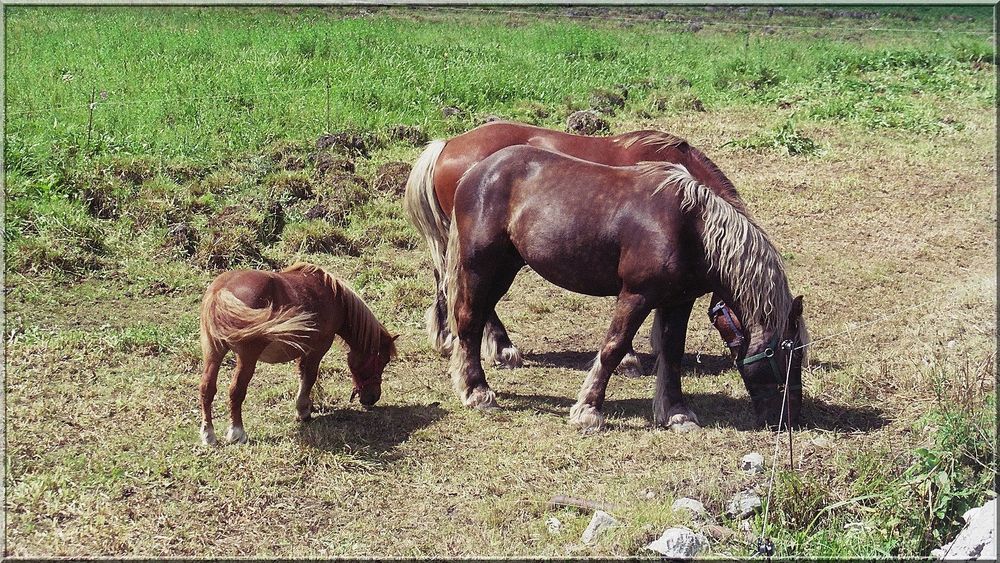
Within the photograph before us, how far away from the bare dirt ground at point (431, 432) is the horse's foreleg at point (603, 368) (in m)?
0.22

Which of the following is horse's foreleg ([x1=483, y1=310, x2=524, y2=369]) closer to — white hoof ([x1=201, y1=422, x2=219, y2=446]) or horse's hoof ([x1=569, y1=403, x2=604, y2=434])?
horse's hoof ([x1=569, y1=403, x2=604, y2=434])

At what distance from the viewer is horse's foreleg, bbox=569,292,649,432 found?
20.5 ft

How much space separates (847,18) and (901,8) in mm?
3156

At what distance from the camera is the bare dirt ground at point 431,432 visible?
489 centimetres

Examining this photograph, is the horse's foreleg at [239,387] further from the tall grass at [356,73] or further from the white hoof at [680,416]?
the tall grass at [356,73]

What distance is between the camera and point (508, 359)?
773cm

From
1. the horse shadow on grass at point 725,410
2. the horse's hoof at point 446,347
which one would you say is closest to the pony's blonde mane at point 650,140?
the horse shadow on grass at point 725,410

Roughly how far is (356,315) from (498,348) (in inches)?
70.9

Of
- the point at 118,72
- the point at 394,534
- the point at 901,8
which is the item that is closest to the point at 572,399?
the point at 394,534

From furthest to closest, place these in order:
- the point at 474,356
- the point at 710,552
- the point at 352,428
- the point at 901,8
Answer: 1. the point at 901,8
2. the point at 474,356
3. the point at 352,428
4. the point at 710,552

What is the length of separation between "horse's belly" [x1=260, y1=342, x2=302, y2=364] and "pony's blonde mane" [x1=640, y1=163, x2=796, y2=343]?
258 cm

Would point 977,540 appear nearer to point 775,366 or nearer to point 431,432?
point 775,366

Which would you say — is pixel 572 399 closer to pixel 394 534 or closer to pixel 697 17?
pixel 394 534

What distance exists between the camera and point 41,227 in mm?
8641
